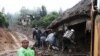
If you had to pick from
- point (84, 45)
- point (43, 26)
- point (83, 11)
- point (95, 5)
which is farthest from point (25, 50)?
point (43, 26)

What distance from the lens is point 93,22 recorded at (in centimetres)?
342

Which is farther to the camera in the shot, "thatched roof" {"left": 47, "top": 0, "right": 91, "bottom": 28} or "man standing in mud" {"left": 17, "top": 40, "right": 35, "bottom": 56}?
"thatched roof" {"left": 47, "top": 0, "right": 91, "bottom": 28}

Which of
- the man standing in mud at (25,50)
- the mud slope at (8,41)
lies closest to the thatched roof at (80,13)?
the man standing in mud at (25,50)

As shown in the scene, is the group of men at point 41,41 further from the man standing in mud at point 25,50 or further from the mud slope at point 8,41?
the mud slope at point 8,41

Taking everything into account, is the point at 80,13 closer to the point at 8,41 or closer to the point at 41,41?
the point at 41,41

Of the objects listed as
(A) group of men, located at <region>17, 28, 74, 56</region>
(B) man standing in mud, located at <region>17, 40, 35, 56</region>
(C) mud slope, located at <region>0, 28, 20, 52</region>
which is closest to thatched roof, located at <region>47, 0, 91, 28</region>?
(A) group of men, located at <region>17, 28, 74, 56</region>

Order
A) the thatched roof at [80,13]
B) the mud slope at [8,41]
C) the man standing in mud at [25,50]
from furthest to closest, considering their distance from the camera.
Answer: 1. the mud slope at [8,41]
2. the thatched roof at [80,13]
3. the man standing in mud at [25,50]

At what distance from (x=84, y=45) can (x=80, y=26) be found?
105 centimetres

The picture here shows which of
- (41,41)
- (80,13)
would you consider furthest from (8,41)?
(80,13)

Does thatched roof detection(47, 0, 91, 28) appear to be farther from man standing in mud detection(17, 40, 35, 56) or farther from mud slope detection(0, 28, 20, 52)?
mud slope detection(0, 28, 20, 52)

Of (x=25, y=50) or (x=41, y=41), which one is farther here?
(x=41, y=41)

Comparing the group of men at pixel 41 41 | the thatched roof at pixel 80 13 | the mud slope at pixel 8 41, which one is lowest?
the mud slope at pixel 8 41

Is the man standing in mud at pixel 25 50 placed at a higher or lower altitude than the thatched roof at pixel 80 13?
lower

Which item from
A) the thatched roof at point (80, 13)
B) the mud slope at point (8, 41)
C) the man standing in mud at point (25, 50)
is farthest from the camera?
the mud slope at point (8, 41)
